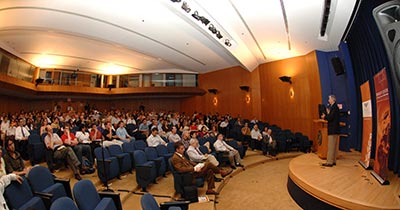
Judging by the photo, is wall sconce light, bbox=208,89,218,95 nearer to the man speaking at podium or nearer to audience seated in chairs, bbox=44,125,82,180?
the man speaking at podium

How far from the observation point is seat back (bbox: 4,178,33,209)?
2229 mm

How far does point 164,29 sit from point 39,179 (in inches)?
229

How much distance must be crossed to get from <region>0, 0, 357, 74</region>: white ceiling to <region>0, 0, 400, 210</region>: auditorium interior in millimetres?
48

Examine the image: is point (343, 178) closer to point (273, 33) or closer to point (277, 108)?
point (273, 33)

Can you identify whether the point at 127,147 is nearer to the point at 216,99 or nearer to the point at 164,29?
the point at 164,29

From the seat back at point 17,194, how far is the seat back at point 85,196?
58 cm

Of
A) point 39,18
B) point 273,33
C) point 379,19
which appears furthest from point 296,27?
point 39,18

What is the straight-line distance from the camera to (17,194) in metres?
2.30

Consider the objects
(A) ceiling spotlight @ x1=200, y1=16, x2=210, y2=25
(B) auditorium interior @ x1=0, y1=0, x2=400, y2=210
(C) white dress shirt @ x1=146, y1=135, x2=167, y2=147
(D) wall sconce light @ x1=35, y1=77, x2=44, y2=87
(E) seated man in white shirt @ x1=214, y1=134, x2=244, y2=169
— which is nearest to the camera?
(B) auditorium interior @ x1=0, y1=0, x2=400, y2=210

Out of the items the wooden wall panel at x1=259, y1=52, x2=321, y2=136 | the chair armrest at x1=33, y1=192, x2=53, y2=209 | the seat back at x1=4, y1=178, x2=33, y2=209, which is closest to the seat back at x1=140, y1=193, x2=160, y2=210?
the chair armrest at x1=33, y1=192, x2=53, y2=209

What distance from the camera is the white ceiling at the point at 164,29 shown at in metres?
5.72

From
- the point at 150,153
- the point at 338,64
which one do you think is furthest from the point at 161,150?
the point at 338,64

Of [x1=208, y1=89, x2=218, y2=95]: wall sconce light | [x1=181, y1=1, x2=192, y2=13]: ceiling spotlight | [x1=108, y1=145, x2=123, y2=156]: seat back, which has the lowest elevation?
[x1=108, y1=145, x2=123, y2=156]: seat back

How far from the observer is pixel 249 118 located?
1134 cm
